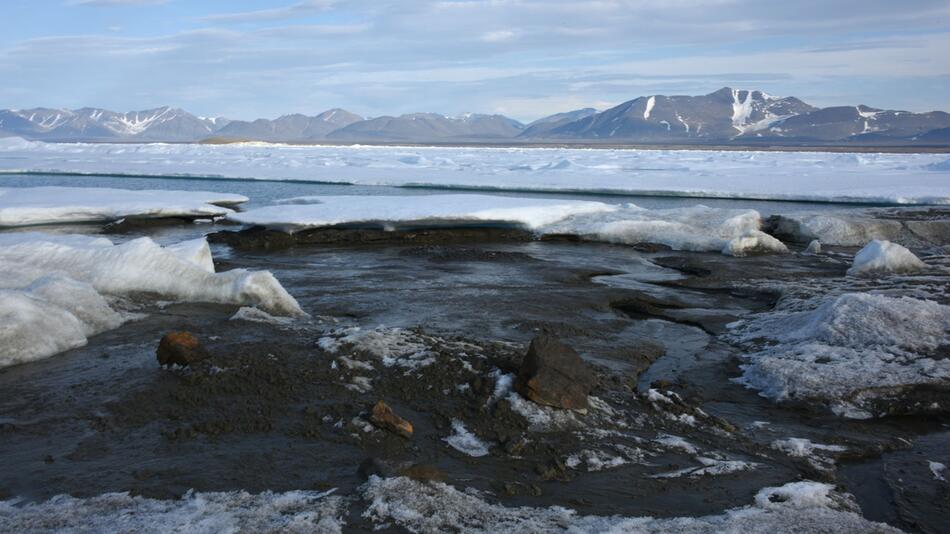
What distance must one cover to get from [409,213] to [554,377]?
8.13 metres

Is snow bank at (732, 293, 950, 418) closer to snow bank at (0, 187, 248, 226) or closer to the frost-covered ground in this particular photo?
snow bank at (0, 187, 248, 226)

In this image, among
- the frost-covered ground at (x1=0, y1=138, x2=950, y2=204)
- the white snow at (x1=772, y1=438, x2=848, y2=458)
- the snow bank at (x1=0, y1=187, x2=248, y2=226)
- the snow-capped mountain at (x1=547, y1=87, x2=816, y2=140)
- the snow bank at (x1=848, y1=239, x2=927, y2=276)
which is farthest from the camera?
the snow-capped mountain at (x1=547, y1=87, x2=816, y2=140)

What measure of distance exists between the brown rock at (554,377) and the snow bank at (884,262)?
6130 millimetres

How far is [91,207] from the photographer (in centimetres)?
1381

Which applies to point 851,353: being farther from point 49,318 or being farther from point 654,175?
point 654,175

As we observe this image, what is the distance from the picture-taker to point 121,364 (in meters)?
5.57

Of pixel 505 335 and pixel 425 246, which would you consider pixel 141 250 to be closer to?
pixel 505 335

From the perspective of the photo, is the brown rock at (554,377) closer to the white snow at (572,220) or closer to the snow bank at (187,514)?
the snow bank at (187,514)

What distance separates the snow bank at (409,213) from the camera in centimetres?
1246

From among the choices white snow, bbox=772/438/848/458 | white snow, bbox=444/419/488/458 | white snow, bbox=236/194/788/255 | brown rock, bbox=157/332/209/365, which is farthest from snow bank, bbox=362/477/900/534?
white snow, bbox=236/194/788/255

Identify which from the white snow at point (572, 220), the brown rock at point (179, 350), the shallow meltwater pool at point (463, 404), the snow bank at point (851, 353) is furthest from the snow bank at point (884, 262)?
the brown rock at point (179, 350)

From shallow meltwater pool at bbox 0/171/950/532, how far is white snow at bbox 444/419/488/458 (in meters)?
0.02

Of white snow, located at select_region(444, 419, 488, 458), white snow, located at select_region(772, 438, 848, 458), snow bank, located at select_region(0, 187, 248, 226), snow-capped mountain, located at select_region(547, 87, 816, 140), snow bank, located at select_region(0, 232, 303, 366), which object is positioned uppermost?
snow-capped mountain, located at select_region(547, 87, 816, 140)

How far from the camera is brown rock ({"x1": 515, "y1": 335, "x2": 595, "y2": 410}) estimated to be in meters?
4.80
